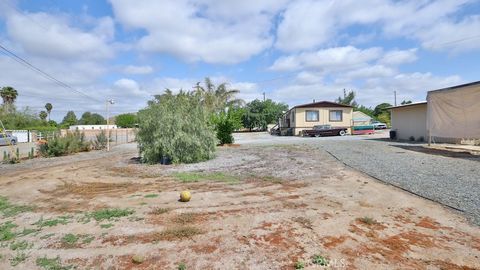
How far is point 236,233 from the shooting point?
13.8ft

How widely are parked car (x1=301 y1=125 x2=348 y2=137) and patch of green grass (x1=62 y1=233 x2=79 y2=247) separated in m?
27.0

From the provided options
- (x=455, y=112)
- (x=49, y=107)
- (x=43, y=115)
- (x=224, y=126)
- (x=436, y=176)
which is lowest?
(x=436, y=176)

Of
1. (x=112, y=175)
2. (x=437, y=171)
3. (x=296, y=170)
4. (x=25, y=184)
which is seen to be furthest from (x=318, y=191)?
(x=25, y=184)

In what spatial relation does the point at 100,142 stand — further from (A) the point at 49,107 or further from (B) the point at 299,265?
(A) the point at 49,107

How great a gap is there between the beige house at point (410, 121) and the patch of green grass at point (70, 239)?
66.4 feet

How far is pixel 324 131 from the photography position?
2969 cm

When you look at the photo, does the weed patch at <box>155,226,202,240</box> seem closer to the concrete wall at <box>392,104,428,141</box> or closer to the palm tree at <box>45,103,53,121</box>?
the concrete wall at <box>392,104,428,141</box>

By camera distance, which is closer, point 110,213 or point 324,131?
point 110,213

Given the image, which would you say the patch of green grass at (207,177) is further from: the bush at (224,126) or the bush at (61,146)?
the bush at (224,126)

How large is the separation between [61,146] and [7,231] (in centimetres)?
1438

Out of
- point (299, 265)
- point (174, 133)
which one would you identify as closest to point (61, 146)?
point (174, 133)

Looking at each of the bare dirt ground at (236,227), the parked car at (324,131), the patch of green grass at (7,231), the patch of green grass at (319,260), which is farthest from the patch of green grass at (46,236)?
the parked car at (324,131)

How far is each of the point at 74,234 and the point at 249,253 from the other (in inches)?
103

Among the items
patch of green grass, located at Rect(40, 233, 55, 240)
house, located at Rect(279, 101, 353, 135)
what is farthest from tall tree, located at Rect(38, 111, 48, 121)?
patch of green grass, located at Rect(40, 233, 55, 240)
